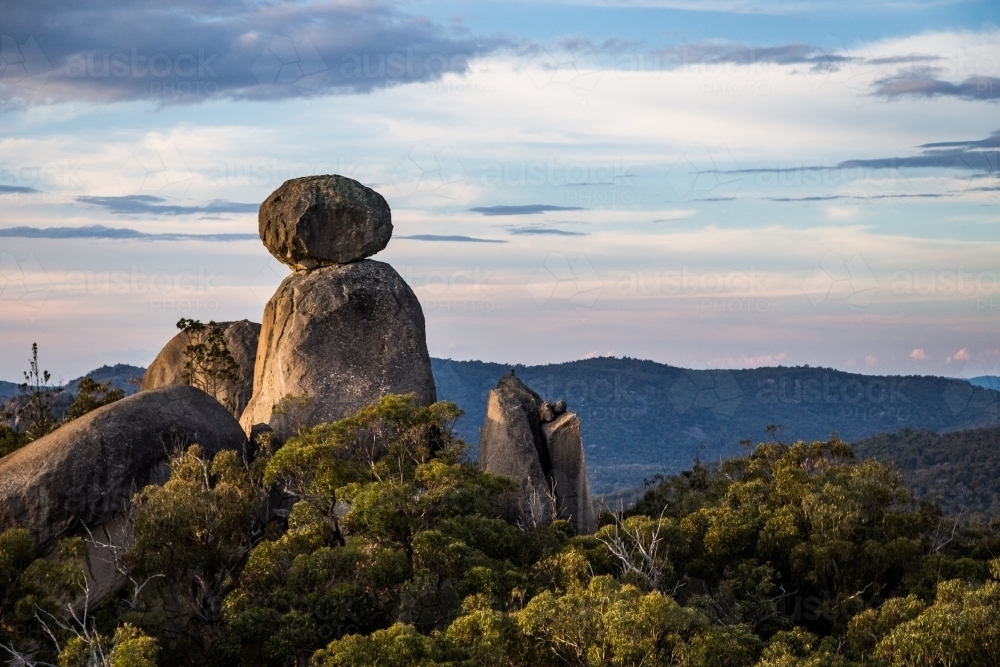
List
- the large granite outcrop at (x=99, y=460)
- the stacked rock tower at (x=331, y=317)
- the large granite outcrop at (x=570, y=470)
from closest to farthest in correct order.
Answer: the large granite outcrop at (x=99, y=460) < the large granite outcrop at (x=570, y=470) < the stacked rock tower at (x=331, y=317)

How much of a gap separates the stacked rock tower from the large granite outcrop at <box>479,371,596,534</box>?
2.62 metres

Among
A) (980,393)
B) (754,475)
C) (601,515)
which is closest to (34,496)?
(601,515)

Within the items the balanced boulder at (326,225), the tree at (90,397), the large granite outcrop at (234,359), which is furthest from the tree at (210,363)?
the balanced boulder at (326,225)

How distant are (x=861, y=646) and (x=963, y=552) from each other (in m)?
13.6

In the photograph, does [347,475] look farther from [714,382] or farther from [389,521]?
[714,382]

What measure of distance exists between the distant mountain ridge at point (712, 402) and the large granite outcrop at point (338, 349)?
345 feet

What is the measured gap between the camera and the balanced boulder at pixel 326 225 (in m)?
37.0

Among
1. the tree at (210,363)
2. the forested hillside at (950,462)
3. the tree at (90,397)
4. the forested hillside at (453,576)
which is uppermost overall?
the tree at (210,363)

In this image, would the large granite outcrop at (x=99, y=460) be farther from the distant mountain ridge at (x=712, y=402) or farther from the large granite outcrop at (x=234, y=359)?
the distant mountain ridge at (x=712, y=402)

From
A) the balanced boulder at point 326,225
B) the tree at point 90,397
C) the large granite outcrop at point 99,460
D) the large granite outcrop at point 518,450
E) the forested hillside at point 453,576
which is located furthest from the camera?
the tree at point 90,397

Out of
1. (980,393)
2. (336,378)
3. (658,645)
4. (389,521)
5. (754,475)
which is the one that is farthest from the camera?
(980,393)

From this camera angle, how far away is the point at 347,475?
29422 millimetres

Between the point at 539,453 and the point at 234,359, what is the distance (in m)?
11.1

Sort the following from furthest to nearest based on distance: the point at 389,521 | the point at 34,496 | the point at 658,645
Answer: the point at 34,496
the point at 389,521
the point at 658,645
